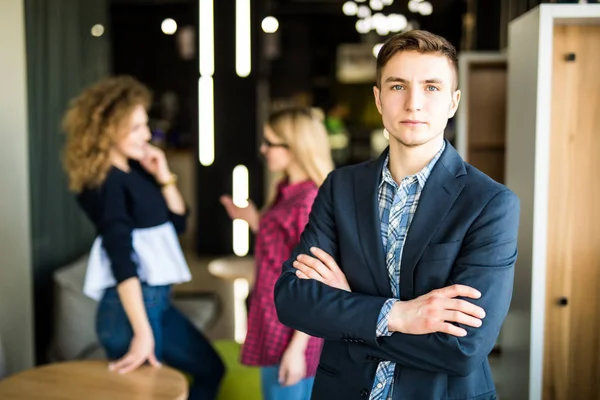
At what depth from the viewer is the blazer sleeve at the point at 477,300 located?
5.07 feet

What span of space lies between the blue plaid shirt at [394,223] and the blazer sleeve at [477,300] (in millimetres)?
71

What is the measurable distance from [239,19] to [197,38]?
17.5 inches

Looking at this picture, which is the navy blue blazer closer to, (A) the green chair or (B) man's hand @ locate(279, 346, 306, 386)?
(B) man's hand @ locate(279, 346, 306, 386)

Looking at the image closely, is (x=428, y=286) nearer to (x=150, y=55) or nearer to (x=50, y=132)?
(x=50, y=132)

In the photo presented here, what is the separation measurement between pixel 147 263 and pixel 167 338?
13.0 inches

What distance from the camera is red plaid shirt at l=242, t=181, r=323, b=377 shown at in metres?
2.49

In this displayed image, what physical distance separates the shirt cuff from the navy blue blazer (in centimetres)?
1

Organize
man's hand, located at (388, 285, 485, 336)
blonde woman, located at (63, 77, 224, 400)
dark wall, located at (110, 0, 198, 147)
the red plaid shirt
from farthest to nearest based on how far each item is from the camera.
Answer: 1. dark wall, located at (110, 0, 198, 147)
2. blonde woman, located at (63, 77, 224, 400)
3. the red plaid shirt
4. man's hand, located at (388, 285, 485, 336)

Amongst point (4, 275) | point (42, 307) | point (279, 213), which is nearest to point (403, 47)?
point (279, 213)

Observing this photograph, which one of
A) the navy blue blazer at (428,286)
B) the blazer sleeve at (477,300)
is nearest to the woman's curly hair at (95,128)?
the navy blue blazer at (428,286)

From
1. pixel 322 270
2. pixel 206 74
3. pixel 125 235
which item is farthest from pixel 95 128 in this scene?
pixel 206 74

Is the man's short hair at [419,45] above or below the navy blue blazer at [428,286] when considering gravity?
above

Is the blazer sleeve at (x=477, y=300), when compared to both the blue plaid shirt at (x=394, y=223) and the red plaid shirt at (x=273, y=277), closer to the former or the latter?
the blue plaid shirt at (x=394, y=223)

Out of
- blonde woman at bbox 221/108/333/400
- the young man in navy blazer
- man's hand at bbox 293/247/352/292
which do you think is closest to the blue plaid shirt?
the young man in navy blazer
